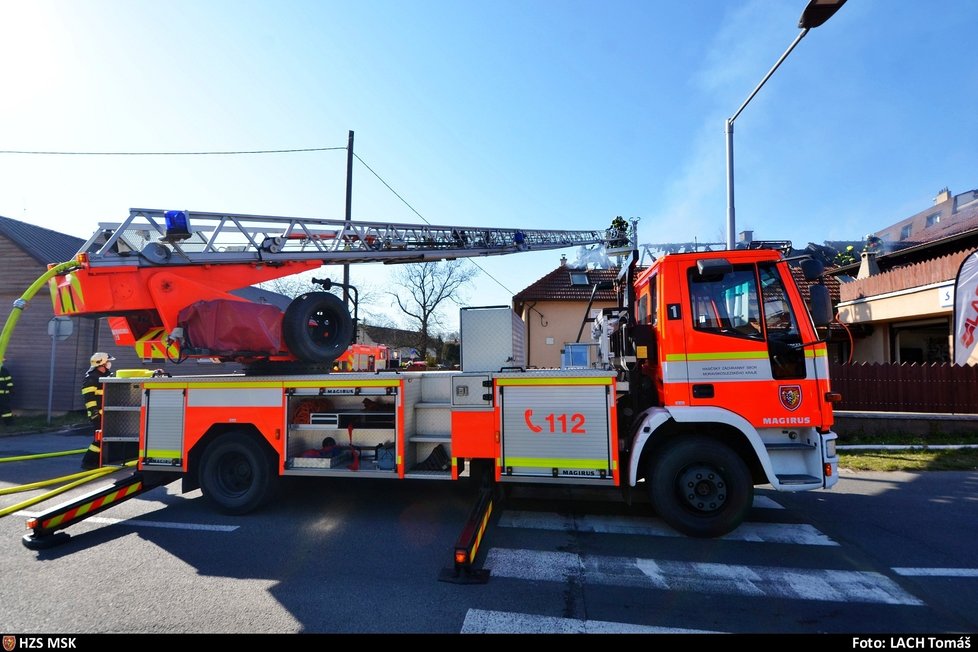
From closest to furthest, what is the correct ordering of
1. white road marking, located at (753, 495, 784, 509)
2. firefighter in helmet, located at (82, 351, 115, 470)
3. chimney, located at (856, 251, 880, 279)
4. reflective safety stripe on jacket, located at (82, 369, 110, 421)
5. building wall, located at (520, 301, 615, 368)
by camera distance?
1. white road marking, located at (753, 495, 784, 509)
2. firefighter in helmet, located at (82, 351, 115, 470)
3. reflective safety stripe on jacket, located at (82, 369, 110, 421)
4. chimney, located at (856, 251, 880, 279)
5. building wall, located at (520, 301, 615, 368)

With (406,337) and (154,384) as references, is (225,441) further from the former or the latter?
(406,337)

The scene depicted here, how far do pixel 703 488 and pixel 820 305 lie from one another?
2.06 metres

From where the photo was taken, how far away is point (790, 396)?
187 inches

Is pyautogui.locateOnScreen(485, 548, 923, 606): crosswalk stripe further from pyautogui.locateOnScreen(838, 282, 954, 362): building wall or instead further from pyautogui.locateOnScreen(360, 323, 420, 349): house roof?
pyautogui.locateOnScreen(360, 323, 420, 349): house roof

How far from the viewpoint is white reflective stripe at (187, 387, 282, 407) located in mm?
5660

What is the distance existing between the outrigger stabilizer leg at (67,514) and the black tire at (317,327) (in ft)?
7.95

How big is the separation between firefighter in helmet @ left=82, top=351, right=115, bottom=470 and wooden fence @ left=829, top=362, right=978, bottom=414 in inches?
567

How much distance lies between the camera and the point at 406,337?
46125 millimetres

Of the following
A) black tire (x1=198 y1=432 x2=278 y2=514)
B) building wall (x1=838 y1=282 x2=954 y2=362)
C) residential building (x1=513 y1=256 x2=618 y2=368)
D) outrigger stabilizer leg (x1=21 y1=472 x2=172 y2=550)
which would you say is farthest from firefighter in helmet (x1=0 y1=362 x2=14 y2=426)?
building wall (x1=838 y1=282 x2=954 y2=362)

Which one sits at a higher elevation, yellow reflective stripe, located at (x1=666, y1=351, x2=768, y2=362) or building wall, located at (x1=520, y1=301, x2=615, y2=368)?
building wall, located at (x1=520, y1=301, x2=615, y2=368)

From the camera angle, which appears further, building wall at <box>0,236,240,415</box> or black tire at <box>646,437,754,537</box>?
building wall at <box>0,236,240,415</box>

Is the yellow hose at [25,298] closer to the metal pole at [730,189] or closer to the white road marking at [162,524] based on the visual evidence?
the white road marking at [162,524]

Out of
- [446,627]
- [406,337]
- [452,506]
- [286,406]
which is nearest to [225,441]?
[286,406]
